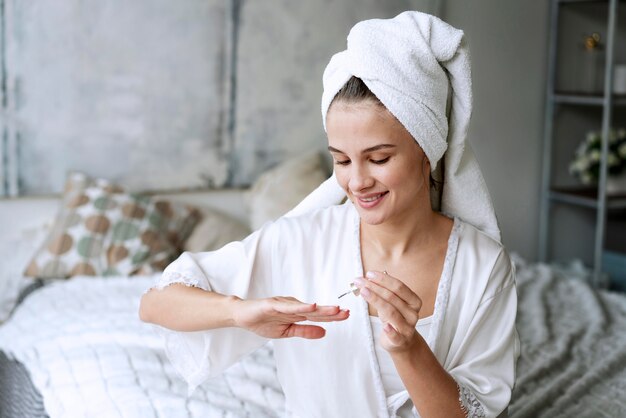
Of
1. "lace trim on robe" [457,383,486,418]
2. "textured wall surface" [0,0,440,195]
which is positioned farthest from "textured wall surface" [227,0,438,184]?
"lace trim on robe" [457,383,486,418]

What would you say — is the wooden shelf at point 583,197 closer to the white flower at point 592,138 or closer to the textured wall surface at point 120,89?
the white flower at point 592,138

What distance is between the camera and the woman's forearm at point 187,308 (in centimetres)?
133

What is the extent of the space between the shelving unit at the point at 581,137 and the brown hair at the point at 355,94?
2.65m

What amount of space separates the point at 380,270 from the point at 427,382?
0.89ft

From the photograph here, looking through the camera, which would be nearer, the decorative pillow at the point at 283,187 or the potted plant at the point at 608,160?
the decorative pillow at the point at 283,187

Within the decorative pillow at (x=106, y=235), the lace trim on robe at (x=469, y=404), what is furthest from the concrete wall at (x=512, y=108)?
the lace trim on robe at (x=469, y=404)

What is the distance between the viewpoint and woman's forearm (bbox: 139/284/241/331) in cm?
133

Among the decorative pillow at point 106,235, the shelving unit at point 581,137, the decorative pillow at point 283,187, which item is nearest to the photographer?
the decorative pillow at point 106,235

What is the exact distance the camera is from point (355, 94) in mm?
1329

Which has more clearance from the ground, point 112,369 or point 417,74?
point 417,74

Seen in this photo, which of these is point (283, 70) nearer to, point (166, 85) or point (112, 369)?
point (166, 85)

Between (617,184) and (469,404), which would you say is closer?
(469,404)

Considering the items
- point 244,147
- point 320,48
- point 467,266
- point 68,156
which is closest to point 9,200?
point 68,156

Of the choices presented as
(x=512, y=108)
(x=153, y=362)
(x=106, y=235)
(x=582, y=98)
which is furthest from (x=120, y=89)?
(x=582, y=98)
